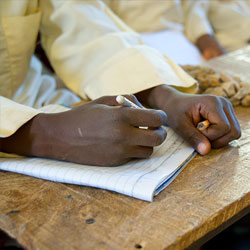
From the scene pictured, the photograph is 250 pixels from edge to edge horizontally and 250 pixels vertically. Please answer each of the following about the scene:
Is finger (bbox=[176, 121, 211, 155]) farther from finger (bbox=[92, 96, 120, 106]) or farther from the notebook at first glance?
finger (bbox=[92, 96, 120, 106])

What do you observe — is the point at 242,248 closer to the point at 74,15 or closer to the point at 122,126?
the point at 122,126

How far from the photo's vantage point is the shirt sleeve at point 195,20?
178cm

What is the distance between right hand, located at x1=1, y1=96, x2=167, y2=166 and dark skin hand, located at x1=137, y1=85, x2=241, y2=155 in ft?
0.30

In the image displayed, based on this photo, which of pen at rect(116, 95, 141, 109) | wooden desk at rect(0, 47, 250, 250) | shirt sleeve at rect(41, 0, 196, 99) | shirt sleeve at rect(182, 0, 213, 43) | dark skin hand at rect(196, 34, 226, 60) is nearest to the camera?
wooden desk at rect(0, 47, 250, 250)

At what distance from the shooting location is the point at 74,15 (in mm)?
1066

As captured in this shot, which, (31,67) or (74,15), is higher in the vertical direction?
(74,15)

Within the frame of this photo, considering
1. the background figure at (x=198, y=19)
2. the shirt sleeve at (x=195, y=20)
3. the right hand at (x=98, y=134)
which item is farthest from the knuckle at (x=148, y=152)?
the shirt sleeve at (x=195, y=20)

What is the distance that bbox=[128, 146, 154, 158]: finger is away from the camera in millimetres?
642

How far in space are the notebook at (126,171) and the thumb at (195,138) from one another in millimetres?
13

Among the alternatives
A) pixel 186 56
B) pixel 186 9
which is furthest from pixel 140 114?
pixel 186 9

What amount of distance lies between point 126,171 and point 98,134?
3.0 inches

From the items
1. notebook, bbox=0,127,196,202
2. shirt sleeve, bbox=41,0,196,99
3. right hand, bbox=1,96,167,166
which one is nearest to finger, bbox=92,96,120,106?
right hand, bbox=1,96,167,166

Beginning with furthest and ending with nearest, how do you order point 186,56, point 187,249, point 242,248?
1. point 186,56
2. point 242,248
3. point 187,249

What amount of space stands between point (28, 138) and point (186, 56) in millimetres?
1006
